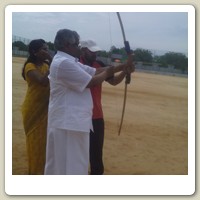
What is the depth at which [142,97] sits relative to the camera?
7.05 meters

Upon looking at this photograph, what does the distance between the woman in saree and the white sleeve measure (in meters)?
0.39

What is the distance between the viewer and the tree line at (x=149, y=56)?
3125mm

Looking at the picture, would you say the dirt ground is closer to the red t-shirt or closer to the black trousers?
the black trousers

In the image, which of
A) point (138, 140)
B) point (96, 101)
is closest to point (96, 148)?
point (96, 101)

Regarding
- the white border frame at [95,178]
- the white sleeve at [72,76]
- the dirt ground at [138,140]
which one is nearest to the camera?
the white sleeve at [72,76]

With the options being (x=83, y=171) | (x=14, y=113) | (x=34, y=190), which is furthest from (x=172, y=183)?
(x=14, y=113)

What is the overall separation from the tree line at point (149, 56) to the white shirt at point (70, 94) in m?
0.39

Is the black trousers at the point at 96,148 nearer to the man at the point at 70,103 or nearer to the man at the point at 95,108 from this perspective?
the man at the point at 95,108

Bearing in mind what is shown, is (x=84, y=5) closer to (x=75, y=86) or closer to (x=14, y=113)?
(x=75, y=86)

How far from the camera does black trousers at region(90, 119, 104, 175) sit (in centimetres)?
320

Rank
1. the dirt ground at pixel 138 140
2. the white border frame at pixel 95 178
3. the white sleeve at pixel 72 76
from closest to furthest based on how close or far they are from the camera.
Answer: the white sleeve at pixel 72 76
the white border frame at pixel 95 178
the dirt ground at pixel 138 140

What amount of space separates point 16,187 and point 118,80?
3.56 ft

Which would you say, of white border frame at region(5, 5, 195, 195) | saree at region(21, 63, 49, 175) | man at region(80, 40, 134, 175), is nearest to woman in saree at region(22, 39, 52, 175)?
saree at region(21, 63, 49, 175)

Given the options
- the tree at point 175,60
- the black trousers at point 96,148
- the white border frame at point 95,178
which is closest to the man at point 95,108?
the black trousers at point 96,148
